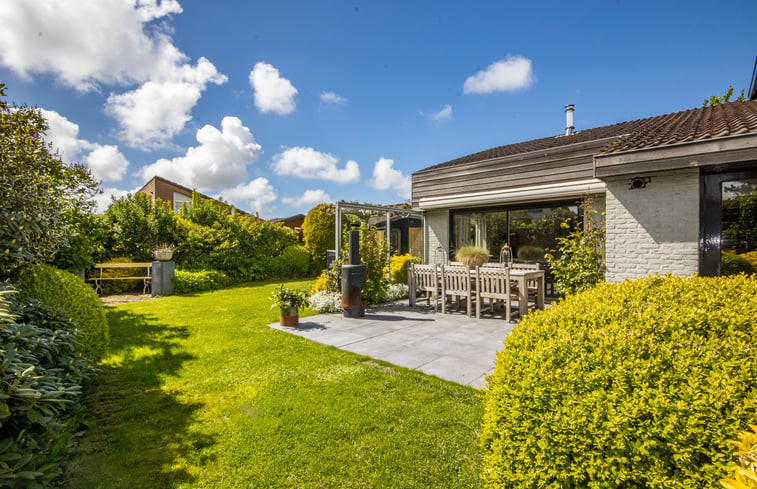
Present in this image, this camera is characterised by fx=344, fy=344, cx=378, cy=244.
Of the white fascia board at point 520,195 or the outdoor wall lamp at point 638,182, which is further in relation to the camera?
Answer: the white fascia board at point 520,195

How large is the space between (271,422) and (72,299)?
2.82 metres

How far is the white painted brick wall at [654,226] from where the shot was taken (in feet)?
16.4

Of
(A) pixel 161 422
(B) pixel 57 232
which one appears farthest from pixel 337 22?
(A) pixel 161 422

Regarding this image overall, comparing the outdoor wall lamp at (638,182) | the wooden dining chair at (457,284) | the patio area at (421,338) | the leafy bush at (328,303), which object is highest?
the outdoor wall lamp at (638,182)

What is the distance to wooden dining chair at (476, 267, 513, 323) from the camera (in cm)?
686

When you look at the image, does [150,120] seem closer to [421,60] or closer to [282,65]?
[282,65]

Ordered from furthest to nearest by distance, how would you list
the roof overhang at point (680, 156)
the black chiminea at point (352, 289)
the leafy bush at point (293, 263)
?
the leafy bush at point (293, 263) < the black chiminea at point (352, 289) < the roof overhang at point (680, 156)

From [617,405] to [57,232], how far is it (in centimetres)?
582

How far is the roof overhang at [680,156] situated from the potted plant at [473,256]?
4176mm

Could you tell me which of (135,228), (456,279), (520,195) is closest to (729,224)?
(520,195)

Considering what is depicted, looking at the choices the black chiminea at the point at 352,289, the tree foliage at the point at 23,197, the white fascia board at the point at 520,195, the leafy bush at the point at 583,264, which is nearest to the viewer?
the tree foliage at the point at 23,197

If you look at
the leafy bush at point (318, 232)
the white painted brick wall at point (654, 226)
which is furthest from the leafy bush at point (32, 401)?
the leafy bush at point (318, 232)

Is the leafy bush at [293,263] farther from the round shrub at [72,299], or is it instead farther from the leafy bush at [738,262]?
the leafy bush at [738,262]

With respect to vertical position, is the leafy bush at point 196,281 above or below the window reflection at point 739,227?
below
